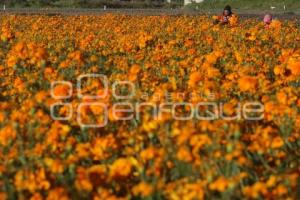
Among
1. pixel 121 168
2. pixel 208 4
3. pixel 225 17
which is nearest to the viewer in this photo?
pixel 121 168

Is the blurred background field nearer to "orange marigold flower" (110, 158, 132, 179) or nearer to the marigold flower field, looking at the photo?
the marigold flower field

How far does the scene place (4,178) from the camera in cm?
429

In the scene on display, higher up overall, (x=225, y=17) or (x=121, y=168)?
(x=225, y=17)

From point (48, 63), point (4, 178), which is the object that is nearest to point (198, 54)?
point (48, 63)

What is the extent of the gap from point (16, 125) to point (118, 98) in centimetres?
154

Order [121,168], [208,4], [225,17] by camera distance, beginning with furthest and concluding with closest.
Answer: [208,4] < [225,17] < [121,168]

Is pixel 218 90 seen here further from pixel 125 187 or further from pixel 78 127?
pixel 125 187

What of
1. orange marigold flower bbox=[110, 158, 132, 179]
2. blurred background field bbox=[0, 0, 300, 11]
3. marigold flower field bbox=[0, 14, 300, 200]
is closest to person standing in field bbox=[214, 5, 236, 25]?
marigold flower field bbox=[0, 14, 300, 200]

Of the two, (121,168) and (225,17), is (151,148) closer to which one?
(121,168)

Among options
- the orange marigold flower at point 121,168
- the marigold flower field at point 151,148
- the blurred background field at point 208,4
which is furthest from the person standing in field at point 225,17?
the blurred background field at point 208,4

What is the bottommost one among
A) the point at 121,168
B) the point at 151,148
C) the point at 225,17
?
the point at 121,168

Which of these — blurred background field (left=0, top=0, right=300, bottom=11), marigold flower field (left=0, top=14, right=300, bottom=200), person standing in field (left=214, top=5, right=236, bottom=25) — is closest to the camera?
marigold flower field (left=0, top=14, right=300, bottom=200)

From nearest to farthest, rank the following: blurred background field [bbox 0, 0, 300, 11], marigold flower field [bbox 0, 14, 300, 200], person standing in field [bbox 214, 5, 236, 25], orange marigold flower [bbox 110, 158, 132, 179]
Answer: marigold flower field [bbox 0, 14, 300, 200]
orange marigold flower [bbox 110, 158, 132, 179]
person standing in field [bbox 214, 5, 236, 25]
blurred background field [bbox 0, 0, 300, 11]

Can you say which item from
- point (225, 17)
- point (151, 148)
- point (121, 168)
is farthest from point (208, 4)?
point (121, 168)
